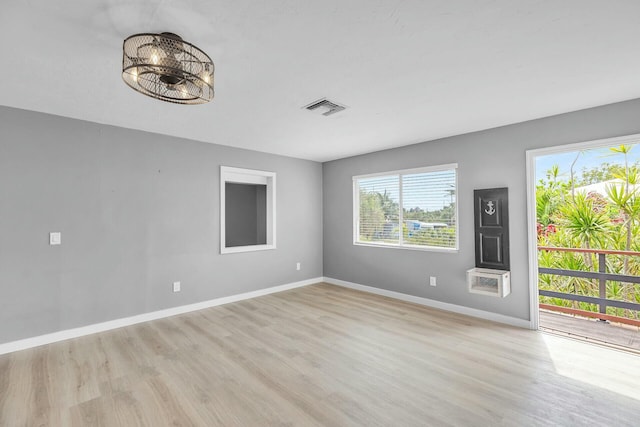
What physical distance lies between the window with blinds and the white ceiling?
1.18 meters

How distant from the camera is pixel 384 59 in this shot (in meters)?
2.15

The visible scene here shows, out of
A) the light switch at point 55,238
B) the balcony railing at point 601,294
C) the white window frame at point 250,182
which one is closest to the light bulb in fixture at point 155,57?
the light switch at point 55,238

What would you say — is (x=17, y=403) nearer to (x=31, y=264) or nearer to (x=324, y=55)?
(x=31, y=264)

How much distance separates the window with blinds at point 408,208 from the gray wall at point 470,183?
0.41 feet

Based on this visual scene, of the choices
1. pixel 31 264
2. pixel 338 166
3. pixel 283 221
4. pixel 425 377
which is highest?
pixel 338 166

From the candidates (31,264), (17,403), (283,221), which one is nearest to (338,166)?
(283,221)

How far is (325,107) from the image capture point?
3.07 meters

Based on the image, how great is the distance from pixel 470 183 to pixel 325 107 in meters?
2.37

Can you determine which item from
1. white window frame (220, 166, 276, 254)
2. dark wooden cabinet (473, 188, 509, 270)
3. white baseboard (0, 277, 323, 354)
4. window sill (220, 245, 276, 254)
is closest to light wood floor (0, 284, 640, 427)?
white baseboard (0, 277, 323, 354)

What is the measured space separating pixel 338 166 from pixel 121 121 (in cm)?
361

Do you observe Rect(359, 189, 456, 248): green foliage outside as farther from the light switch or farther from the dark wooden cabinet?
the light switch

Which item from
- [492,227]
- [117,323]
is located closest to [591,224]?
[492,227]

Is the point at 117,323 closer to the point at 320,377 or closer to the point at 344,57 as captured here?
the point at 320,377

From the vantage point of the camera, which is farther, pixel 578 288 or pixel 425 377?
pixel 578 288
